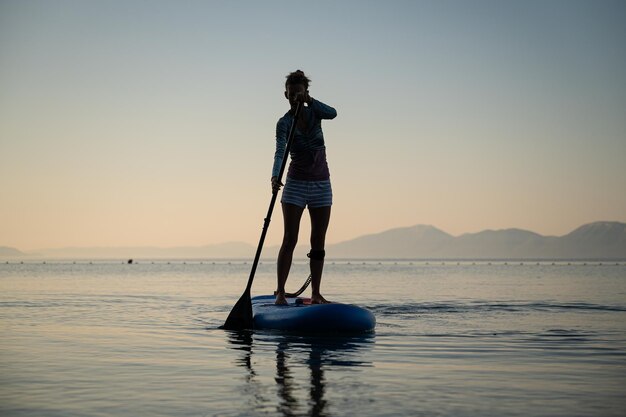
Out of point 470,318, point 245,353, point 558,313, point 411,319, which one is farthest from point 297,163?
point 558,313

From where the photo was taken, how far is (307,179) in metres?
10.8

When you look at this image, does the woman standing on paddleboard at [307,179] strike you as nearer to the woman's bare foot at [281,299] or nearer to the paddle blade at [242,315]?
the woman's bare foot at [281,299]

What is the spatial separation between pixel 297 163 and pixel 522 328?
15.0 feet

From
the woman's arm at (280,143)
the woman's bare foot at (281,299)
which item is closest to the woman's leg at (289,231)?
the woman's arm at (280,143)

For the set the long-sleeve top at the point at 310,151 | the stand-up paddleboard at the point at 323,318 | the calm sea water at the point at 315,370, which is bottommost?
the calm sea water at the point at 315,370

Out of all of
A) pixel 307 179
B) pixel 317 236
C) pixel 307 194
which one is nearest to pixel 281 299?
pixel 317 236

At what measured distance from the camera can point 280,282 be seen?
11258mm

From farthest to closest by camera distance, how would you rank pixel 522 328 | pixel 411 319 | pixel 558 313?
pixel 558 313, pixel 411 319, pixel 522 328

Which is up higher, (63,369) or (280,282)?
(280,282)

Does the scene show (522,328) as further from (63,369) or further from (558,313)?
(63,369)

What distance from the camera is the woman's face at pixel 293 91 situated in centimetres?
1068

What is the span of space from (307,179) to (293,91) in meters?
1.23

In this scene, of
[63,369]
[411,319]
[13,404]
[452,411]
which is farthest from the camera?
[411,319]

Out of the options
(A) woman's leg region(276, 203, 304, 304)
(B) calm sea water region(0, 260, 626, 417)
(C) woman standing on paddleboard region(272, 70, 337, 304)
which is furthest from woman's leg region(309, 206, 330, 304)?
(B) calm sea water region(0, 260, 626, 417)
